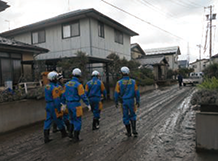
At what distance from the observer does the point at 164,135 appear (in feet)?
15.6

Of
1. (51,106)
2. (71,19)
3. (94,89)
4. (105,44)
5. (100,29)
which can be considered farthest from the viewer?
(105,44)

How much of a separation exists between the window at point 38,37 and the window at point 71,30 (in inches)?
101

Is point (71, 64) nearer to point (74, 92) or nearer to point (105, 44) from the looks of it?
point (74, 92)

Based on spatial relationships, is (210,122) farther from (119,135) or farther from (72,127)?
(72,127)

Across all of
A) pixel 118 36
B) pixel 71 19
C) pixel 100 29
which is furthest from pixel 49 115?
pixel 118 36

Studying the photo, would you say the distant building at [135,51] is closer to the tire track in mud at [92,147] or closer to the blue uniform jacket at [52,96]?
the tire track in mud at [92,147]

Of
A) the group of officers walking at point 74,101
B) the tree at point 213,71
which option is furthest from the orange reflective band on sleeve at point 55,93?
the tree at point 213,71

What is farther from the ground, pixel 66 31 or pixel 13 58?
pixel 66 31

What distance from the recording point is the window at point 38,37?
16.3m

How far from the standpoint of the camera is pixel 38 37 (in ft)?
54.1

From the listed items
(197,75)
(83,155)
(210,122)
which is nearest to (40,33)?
(83,155)

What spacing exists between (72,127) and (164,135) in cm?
256

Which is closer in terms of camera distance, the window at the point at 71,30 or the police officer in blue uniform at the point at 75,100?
the police officer in blue uniform at the point at 75,100

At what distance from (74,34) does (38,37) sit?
4201mm
